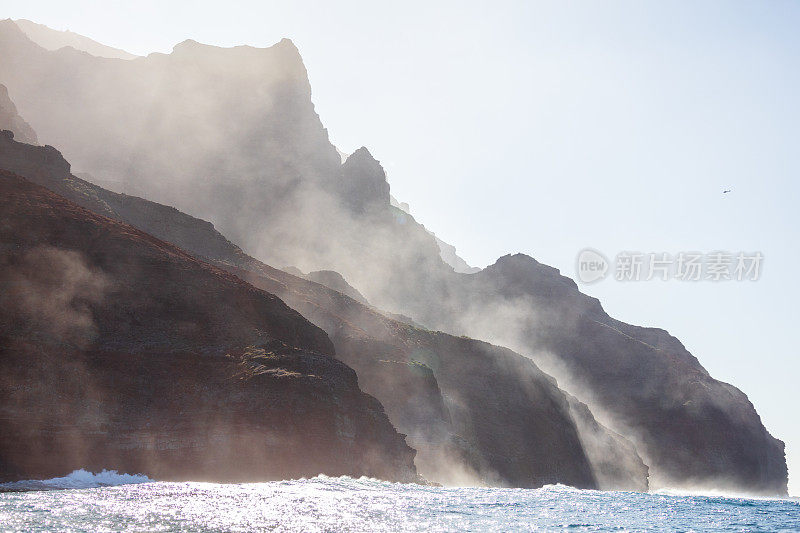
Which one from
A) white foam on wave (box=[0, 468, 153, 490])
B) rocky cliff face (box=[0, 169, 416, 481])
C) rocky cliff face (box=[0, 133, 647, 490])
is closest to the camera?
white foam on wave (box=[0, 468, 153, 490])

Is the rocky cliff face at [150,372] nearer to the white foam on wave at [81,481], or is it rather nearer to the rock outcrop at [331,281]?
the white foam on wave at [81,481]

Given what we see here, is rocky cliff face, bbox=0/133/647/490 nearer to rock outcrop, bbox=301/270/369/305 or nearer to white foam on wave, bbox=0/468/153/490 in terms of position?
rock outcrop, bbox=301/270/369/305

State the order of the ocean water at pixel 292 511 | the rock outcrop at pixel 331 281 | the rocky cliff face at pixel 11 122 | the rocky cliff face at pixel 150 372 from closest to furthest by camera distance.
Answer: the ocean water at pixel 292 511, the rocky cliff face at pixel 150 372, the rocky cliff face at pixel 11 122, the rock outcrop at pixel 331 281

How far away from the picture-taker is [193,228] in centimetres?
11494

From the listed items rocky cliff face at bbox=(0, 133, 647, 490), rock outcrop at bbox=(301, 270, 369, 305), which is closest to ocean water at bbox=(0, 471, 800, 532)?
rocky cliff face at bbox=(0, 133, 647, 490)

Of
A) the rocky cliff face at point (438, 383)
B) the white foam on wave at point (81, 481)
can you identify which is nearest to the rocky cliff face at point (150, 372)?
the white foam on wave at point (81, 481)

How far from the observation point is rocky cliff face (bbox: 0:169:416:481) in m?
54.8

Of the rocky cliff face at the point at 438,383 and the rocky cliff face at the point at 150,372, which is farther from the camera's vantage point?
the rocky cliff face at the point at 438,383

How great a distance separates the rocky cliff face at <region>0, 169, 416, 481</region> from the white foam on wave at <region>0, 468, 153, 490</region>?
1046 millimetres

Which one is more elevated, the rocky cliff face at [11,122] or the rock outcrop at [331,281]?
the rocky cliff face at [11,122]

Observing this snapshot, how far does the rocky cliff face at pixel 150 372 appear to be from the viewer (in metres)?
54.8

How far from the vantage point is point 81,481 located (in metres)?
50.6

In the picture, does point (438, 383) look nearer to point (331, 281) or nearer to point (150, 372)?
point (331, 281)

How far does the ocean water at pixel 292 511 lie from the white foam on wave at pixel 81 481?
0.22ft
